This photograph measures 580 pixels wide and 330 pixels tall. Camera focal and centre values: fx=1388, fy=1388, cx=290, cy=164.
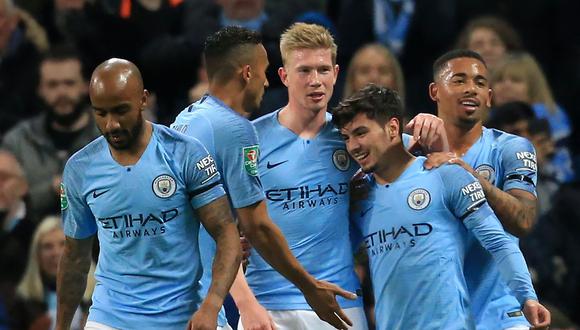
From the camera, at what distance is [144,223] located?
20.4ft

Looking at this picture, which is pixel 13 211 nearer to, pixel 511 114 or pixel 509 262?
pixel 511 114

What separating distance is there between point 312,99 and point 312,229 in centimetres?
67

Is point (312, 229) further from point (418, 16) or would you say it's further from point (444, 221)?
point (418, 16)

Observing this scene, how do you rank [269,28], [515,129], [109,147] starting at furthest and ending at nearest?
[269,28]
[515,129]
[109,147]

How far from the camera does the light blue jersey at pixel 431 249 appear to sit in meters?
6.58

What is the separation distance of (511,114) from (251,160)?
3.35 metres

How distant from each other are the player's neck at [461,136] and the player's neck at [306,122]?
67 cm

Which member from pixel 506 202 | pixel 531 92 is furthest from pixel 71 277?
pixel 531 92

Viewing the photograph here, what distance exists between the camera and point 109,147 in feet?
20.9

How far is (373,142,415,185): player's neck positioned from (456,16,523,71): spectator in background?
4111mm

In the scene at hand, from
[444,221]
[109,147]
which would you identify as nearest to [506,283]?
[444,221]

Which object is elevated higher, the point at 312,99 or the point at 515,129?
the point at 312,99

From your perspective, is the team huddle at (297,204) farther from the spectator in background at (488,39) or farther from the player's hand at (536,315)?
the spectator in background at (488,39)

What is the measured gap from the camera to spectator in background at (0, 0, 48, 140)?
11.0 metres
